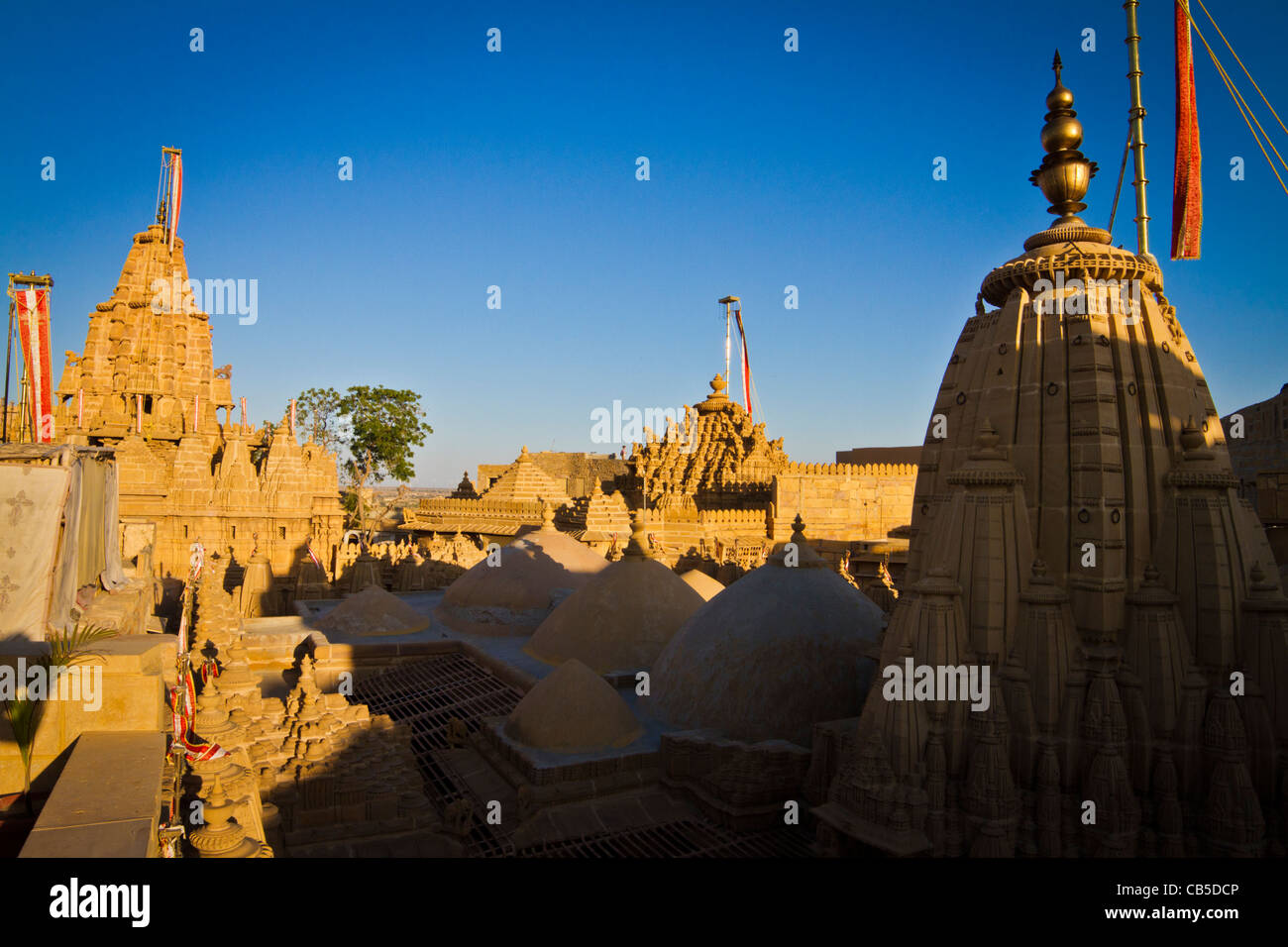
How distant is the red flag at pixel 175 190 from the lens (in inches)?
1697

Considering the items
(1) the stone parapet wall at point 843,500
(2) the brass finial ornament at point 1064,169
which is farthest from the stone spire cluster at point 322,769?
(1) the stone parapet wall at point 843,500

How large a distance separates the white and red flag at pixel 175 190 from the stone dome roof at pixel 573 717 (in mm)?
39149

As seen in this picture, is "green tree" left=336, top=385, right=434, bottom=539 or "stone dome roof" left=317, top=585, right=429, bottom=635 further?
"green tree" left=336, top=385, right=434, bottom=539

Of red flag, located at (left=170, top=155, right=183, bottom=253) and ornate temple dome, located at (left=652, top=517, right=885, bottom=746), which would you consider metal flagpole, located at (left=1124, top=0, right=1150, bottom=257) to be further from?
red flag, located at (left=170, top=155, right=183, bottom=253)

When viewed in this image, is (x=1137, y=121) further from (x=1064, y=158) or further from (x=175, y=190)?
(x=175, y=190)

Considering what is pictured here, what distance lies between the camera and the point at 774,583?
15.8 m

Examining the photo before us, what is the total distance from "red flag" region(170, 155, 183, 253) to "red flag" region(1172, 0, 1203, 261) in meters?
44.2

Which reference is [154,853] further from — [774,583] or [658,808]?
[774,583]

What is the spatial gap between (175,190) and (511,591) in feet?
116

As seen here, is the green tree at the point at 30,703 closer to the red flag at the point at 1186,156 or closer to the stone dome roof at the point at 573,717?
the stone dome roof at the point at 573,717

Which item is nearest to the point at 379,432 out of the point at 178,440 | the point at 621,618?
the point at 178,440

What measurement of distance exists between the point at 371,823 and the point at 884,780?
24.0ft

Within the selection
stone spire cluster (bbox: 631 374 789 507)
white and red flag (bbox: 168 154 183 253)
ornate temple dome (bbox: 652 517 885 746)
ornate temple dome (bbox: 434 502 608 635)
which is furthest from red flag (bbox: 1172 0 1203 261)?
white and red flag (bbox: 168 154 183 253)

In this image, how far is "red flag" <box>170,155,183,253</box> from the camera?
43.1m
